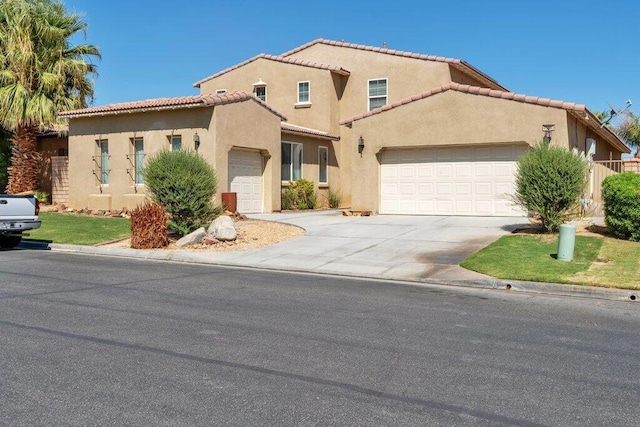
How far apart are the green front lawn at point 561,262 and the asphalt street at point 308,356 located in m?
1.15

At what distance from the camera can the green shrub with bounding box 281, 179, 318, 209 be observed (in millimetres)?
25575

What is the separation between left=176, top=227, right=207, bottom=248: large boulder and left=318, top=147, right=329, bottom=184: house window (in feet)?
42.2

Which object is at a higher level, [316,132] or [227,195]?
[316,132]

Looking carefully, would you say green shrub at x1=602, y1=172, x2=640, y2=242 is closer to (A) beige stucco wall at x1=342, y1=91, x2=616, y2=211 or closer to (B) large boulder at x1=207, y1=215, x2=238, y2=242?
(A) beige stucco wall at x1=342, y1=91, x2=616, y2=211

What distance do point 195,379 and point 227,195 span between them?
15876 millimetres

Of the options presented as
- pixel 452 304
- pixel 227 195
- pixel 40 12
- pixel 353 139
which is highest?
pixel 40 12

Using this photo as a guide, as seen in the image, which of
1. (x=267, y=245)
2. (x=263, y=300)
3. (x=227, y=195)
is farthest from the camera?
(x=227, y=195)

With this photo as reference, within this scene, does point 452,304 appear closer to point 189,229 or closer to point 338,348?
point 338,348

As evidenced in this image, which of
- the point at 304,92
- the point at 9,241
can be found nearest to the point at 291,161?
the point at 304,92

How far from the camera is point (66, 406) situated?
4465 mm

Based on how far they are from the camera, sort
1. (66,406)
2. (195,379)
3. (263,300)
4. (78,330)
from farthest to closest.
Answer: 1. (263,300)
2. (78,330)
3. (195,379)
4. (66,406)

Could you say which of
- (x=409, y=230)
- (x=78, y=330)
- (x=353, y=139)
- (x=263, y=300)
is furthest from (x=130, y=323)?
(x=353, y=139)

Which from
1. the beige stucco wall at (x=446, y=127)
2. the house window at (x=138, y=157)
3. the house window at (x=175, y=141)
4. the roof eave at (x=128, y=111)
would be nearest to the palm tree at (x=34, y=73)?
the roof eave at (x=128, y=111)

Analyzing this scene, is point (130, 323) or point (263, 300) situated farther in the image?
point (263, 300)
